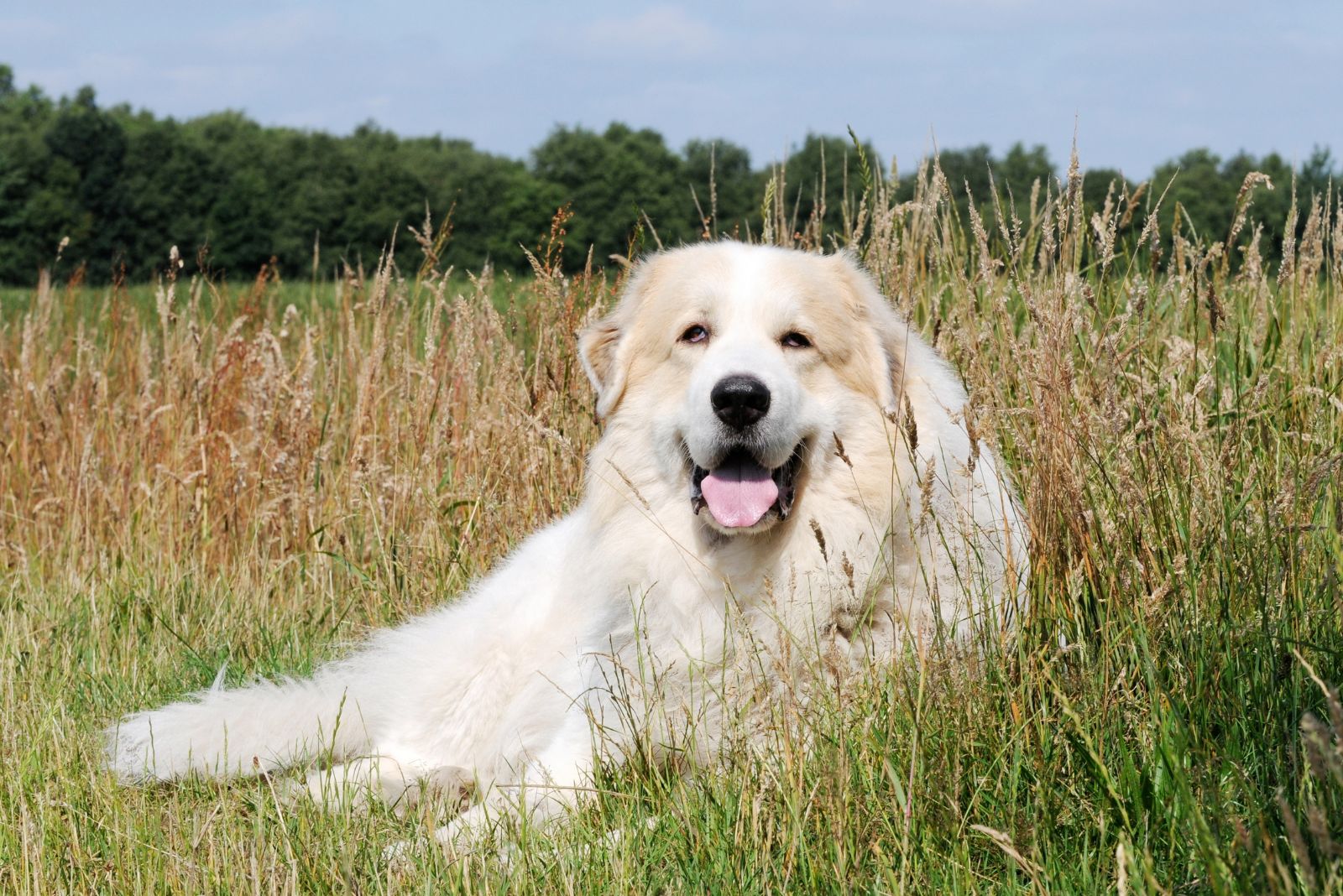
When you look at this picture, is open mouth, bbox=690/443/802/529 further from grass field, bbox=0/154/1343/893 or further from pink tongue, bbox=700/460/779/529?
grass field, bbox=0/154/1343/893

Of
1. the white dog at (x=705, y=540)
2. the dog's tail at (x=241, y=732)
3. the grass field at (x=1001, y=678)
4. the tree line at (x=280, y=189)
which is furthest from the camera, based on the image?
the tree line at (x=280, y=189)

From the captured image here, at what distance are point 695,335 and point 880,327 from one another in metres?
0.48

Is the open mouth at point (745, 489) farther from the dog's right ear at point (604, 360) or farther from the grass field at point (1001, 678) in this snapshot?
the grass field at point (1001, 678)

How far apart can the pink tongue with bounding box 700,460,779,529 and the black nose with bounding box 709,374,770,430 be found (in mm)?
179

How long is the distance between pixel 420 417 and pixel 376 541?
0.55 m

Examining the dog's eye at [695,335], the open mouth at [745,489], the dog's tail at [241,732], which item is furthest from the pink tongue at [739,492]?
the dog's tail at [241,732]

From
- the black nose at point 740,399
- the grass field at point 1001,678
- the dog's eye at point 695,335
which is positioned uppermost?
the dog's eye at point 695,335

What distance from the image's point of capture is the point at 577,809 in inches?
94.5

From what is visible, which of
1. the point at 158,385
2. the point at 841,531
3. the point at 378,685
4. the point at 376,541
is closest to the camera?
the point at 841,531

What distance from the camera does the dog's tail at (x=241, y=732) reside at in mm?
2838

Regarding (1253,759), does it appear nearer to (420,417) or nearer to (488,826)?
(488,826)

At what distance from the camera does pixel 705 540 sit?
9.26 ft

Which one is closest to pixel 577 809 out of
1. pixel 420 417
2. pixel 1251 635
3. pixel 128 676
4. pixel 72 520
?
pixel 1251 635

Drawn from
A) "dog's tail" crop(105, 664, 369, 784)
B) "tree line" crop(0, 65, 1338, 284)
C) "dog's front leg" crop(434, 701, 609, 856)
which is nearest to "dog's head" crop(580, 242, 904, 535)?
"dog's front leg" crop(434, 701, 609, 856)
